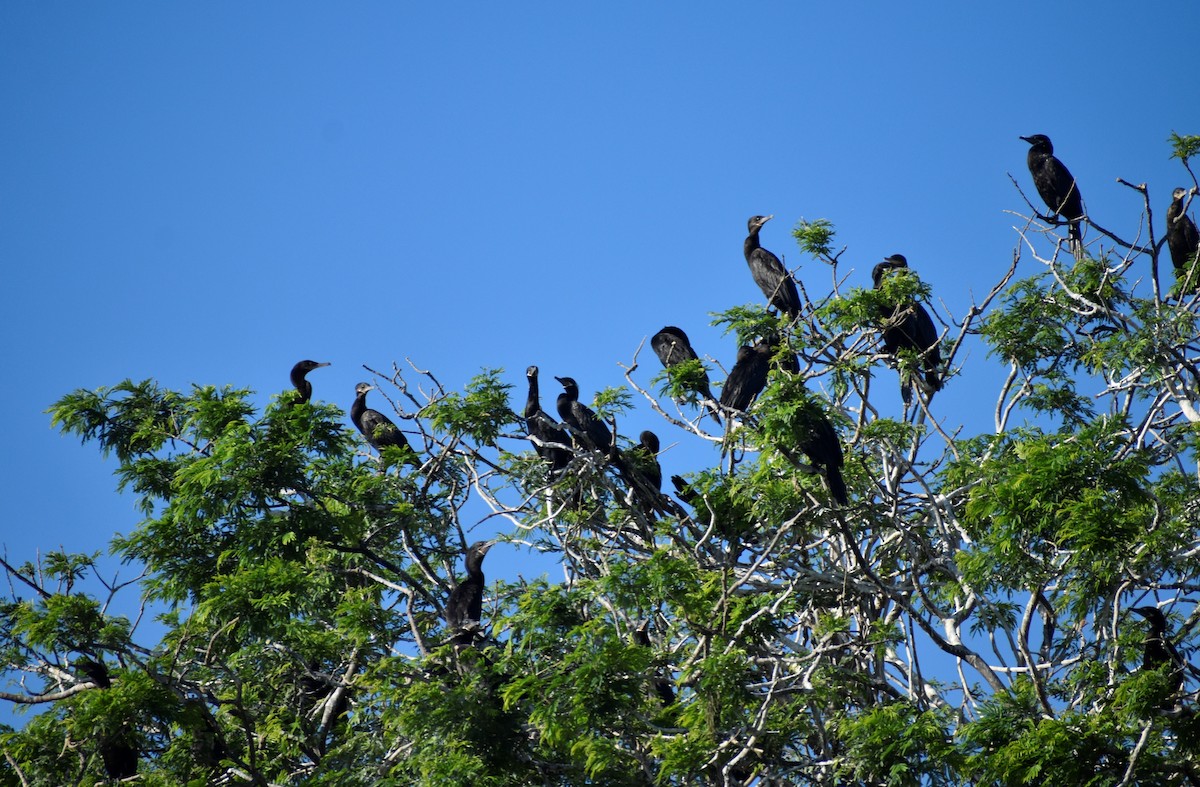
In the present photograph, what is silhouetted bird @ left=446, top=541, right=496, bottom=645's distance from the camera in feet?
27.7

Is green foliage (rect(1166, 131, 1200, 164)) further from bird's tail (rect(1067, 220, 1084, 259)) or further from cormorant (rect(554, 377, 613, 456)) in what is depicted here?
cormorant (rect(554, 377, 613, 456))

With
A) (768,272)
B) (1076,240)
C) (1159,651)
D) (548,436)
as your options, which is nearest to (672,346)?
(768,272)

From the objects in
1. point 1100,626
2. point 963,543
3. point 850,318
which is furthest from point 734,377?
point 1100,626

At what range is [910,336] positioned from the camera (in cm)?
1073

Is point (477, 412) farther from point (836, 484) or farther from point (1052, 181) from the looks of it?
point (1052, 181)

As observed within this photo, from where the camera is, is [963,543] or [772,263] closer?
[963,543]

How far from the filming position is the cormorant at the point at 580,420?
10203mm

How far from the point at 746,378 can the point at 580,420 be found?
5.00 ft

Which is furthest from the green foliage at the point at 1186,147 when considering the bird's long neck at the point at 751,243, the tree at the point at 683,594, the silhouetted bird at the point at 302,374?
the silhouetted bird at the point at 302,374

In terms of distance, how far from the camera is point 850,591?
8.38 meters

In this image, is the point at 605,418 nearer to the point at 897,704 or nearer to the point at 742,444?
the point at 742,444

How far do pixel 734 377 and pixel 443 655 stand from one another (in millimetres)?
3878

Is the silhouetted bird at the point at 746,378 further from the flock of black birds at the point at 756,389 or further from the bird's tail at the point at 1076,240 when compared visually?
the bird's tail at the point at 1076,240

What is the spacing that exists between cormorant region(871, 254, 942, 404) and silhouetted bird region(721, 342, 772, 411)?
3.37 feet
